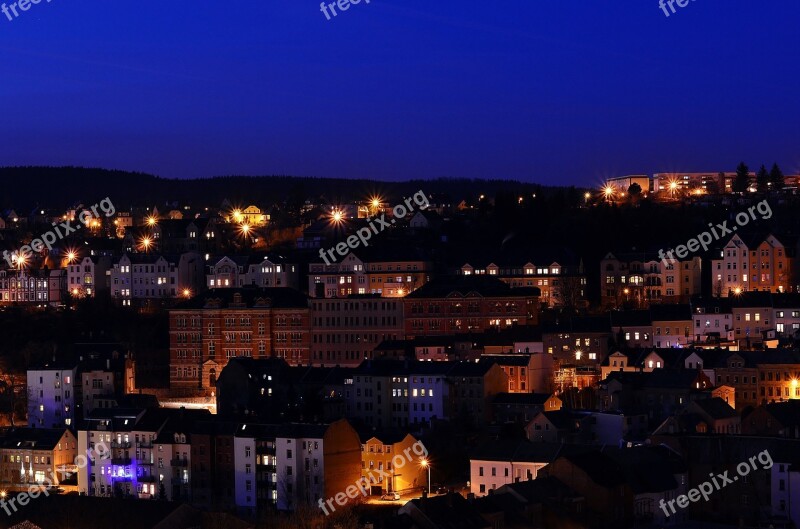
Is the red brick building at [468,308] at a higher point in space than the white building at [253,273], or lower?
lower

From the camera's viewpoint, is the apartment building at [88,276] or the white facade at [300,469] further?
the apartment building at [88,276]

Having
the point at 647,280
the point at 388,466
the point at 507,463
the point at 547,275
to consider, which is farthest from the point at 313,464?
the point at 647,280

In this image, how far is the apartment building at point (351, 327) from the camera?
7044 centimetres

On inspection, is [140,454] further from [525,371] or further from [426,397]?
[525,371]

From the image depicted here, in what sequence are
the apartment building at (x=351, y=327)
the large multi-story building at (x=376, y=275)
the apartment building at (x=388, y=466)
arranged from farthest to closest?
the large multi-story building at (x=376, y=275)
the apartment building at (x=351, y=327)
the apartment building at (x=388, y=466)

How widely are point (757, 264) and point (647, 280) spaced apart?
16.2ft

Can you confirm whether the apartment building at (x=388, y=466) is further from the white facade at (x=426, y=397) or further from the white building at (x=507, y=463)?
the white facade at (x=426, y=397)

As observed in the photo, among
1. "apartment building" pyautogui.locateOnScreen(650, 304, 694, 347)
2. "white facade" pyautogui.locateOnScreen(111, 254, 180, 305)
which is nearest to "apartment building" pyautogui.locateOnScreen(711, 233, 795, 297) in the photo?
"apartment building" pyautogui.locateOnScreen(650, 304, 694, 347)

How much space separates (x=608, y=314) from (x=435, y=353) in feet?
22.8

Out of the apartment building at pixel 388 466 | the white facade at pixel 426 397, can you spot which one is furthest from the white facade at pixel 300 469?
the white facade at pixel 426 397

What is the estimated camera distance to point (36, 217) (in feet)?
363

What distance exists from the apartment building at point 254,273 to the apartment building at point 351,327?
8.09 meters

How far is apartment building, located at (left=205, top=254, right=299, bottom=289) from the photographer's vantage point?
7912cm

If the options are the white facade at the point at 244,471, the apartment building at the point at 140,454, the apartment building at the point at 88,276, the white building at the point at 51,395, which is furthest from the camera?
the apartment building at the point at 88,276
